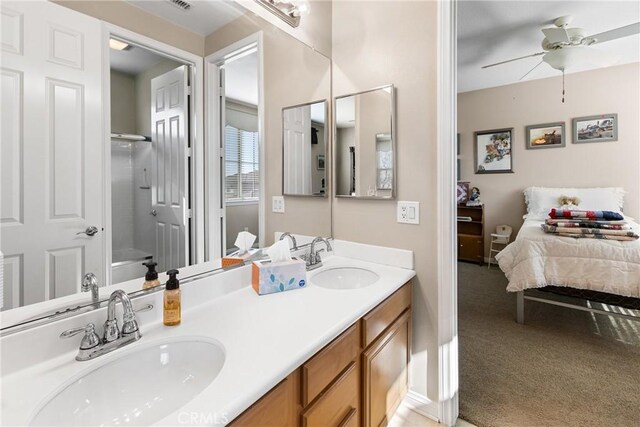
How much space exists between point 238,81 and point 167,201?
685 millimetres

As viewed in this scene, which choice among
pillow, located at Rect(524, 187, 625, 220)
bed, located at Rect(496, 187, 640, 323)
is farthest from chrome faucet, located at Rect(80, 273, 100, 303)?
pillow, located at Rect(524, 187, 625, 220)

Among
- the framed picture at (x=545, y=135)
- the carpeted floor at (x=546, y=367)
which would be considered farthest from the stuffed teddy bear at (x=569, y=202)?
the carpeted floor at (x=546, y=367)

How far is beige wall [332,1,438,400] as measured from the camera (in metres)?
1.58

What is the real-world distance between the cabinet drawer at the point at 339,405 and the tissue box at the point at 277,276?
417mm

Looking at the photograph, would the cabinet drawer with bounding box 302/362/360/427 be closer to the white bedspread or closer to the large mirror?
the large mirror

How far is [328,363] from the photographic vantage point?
99 cm

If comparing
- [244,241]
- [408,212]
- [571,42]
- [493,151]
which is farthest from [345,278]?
[493,151]

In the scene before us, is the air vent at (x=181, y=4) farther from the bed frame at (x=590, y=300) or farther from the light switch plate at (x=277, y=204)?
the bed frame at (x=590, y=300)

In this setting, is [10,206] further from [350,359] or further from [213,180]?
[350,359]

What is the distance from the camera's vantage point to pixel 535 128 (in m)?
4.36

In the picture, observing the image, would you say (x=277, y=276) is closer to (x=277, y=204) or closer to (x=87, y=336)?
(x=277, y=204)

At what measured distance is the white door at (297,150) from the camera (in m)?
1.81

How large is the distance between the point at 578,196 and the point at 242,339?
15.3ft

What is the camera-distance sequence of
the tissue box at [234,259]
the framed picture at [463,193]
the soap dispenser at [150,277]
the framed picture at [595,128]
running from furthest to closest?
the framed picture at [463,193] < the framed picture at [595,128] < the tissue box at [234,259] < the soap dispenser at [150,277]
